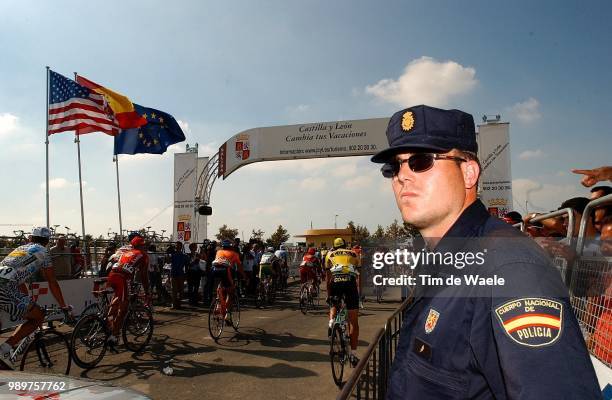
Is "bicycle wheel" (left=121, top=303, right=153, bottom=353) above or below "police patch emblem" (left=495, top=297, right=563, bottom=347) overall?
below

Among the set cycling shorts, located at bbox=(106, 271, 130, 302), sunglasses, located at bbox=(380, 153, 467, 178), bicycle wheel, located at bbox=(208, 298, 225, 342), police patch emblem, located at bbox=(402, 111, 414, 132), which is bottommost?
bicycle wheel, located at bbox=(208, 298, 225, 342)

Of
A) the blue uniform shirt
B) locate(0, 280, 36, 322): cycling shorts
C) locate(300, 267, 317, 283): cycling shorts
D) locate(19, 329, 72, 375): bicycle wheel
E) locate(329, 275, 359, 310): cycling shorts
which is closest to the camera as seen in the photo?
the blue uniform shirt

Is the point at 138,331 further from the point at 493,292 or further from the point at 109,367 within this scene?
the point at 493,292

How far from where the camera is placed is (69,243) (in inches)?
436

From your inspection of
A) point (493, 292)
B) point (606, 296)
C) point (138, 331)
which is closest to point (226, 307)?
point (138, 331)

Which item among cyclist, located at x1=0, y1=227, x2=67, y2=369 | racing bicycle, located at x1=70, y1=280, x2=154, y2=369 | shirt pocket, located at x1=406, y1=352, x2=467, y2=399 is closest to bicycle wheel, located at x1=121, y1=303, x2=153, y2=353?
racing bicycle, located at x1=70, y1=280, x2=154, y2=369

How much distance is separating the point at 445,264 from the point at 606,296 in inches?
59.6

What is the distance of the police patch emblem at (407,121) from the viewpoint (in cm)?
150

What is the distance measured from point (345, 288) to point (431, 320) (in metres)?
5.95

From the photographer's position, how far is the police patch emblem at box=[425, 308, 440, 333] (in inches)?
44.8

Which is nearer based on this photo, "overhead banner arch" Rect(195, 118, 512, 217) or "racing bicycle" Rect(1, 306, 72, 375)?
"racing bicycle" Rect(1, 306, 72, 375)

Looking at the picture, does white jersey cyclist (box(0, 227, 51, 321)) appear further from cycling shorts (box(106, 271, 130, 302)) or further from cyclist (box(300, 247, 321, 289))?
cyclist (box(300, 247, 321, 289))

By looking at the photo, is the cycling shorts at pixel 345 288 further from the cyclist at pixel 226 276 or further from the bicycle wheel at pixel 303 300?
the bicycle wheel at pixel 303 300

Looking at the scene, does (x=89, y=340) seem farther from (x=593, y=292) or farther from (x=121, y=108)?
(x=121, y=108)
